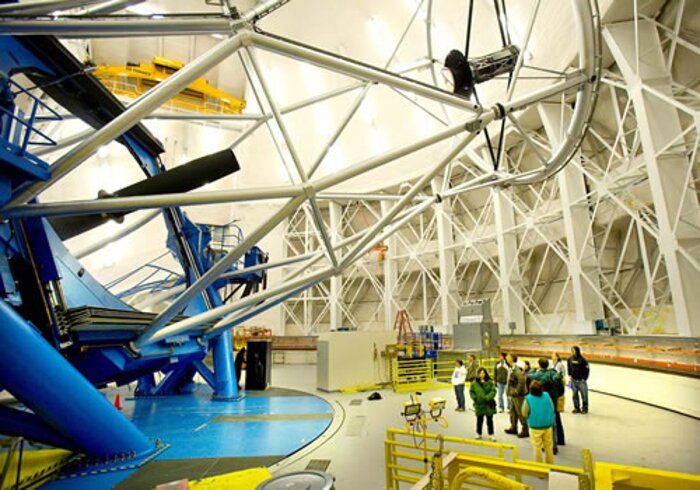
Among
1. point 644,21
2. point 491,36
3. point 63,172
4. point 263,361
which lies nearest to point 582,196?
point 644,21

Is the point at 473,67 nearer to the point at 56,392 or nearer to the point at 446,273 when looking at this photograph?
the point at 56,392

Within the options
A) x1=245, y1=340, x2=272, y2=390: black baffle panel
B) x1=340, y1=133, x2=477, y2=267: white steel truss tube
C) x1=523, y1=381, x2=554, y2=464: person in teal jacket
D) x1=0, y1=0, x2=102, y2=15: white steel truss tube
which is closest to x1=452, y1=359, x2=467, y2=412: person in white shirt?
x1=523, y1=381, x2=554, y2=464: person in teal jacket

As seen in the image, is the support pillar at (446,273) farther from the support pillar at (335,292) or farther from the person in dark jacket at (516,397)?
the person in dark jacket at (516,397)

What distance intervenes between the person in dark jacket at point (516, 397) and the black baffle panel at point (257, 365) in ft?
36.0

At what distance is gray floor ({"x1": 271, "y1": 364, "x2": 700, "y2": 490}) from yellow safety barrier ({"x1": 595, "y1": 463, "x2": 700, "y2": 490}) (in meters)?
3.78

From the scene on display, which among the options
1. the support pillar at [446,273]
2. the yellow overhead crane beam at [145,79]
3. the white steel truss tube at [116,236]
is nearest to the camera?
the white steel truss tube at [116,236]

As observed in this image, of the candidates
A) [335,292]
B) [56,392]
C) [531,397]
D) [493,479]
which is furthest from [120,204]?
[335,292]

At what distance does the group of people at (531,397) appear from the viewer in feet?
21.6

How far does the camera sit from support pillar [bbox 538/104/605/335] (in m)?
14.8

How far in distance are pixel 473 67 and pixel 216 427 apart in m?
11.0

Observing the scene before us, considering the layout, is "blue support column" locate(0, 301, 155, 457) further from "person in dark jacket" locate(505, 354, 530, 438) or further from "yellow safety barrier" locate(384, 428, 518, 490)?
"person in dark jacket" locate(505, 354, 530, 438)

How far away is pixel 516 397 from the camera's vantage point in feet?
28.1

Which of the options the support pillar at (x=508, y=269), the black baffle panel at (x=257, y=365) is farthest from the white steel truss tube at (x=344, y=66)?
the support pillar at (x=508, y=269)

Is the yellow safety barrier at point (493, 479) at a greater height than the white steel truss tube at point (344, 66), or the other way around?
the white steel truss tube at point (344, 66)
